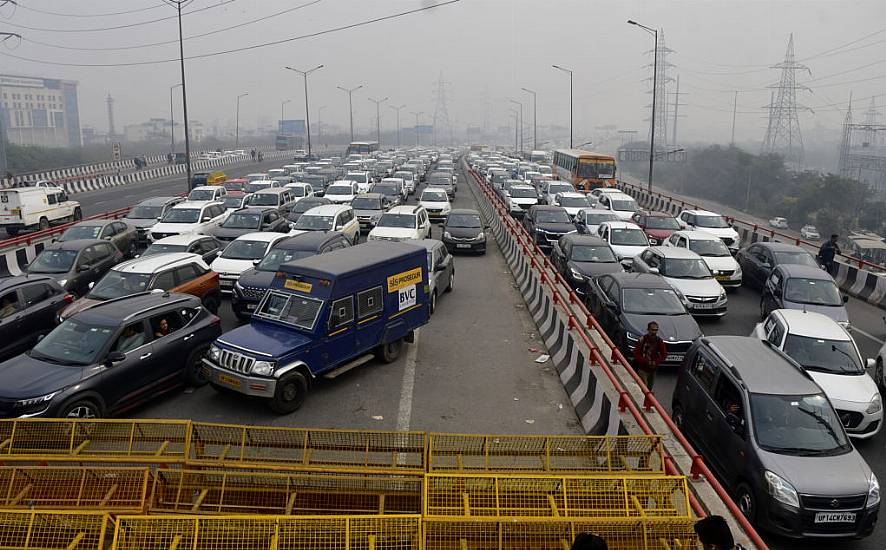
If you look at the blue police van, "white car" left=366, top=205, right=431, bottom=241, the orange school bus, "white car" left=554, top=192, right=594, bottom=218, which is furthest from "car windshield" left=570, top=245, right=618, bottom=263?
the orange school bus

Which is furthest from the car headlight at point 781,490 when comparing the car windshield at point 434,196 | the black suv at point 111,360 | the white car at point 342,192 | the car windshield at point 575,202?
the white car at point 342,192

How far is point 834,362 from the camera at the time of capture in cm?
995

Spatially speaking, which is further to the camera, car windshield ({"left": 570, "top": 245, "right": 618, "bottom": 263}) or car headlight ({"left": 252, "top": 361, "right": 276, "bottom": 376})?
car windshield ({"left": 570, "top": 245, "right": 618, "bottom": 263})

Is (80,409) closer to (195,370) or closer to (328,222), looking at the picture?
(195,370)

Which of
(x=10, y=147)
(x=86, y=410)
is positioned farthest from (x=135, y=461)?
(x=10, y=147)

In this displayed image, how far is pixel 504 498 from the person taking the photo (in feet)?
19.2

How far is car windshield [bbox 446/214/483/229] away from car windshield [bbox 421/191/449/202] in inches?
283

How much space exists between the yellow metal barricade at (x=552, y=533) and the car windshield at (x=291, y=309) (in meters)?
5.25

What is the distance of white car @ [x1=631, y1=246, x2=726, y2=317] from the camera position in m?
14.8

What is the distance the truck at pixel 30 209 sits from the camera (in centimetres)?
2381

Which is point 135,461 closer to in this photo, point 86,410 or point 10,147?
point 86,410

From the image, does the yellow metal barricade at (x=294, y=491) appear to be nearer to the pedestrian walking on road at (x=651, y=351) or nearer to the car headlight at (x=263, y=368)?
the car headlight at (x=263, y=368)

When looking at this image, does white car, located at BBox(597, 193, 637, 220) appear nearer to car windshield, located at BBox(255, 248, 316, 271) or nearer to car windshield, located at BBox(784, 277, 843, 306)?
car windshield, located at BBox(784, 277, 843, 306)

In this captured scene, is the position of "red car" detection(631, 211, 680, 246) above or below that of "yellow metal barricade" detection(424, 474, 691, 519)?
above
